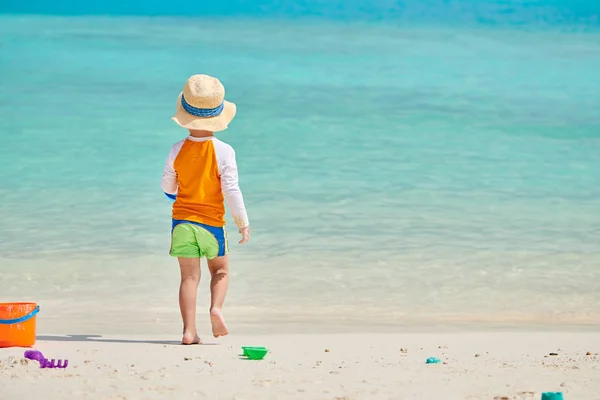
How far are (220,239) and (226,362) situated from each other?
706mm

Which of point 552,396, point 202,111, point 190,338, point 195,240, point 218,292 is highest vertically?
point 202,111

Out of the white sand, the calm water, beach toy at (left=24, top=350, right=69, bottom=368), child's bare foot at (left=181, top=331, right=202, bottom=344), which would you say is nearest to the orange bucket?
the white sand

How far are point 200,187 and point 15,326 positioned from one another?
33.9 inches

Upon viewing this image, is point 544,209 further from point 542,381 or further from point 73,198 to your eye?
point 542,381

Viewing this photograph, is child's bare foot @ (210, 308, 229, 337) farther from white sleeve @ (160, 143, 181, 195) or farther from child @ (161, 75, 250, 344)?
white sleeve @ (160, 143, 181, 195)

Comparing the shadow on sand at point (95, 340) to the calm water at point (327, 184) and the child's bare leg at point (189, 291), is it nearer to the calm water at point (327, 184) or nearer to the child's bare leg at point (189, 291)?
the child's bare leg at point (189, 291)

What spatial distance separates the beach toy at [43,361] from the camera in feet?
13.0

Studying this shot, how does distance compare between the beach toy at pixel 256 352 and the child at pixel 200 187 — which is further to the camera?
the child at pixel 200 187

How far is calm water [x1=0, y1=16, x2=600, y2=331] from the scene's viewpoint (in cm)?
600

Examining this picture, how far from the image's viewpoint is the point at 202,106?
4.70 meters

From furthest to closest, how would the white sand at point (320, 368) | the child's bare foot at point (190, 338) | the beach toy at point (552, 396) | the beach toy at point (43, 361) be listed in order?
the child's bare foot at point (190, 338), the beach toy at point (43, 361), the white sand at point (320, 368), the beach toy at point (552, 396)

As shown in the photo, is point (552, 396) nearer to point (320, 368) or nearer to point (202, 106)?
point (320, 368)

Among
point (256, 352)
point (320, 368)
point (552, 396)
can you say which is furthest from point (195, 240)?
point (552, 396)

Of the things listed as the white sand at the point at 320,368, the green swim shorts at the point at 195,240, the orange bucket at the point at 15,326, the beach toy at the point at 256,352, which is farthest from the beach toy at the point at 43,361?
the green swim shorts at the point at 195,240
